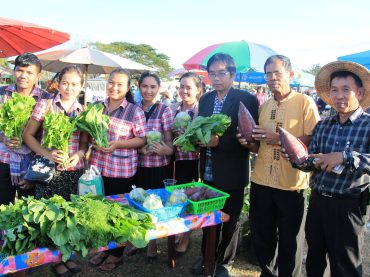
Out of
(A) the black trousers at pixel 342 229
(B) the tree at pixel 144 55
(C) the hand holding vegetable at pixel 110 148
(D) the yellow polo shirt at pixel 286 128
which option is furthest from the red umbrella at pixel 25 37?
(B) the tree at pixel 144 55

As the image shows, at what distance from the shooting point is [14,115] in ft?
9.05

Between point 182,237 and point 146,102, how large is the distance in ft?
6.11

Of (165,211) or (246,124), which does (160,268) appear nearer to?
(165,211)

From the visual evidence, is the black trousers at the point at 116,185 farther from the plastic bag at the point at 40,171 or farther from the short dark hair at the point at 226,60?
the short dark hair at the point at 226,60

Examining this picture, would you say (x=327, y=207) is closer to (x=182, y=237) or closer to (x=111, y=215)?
(x=111, y=215)

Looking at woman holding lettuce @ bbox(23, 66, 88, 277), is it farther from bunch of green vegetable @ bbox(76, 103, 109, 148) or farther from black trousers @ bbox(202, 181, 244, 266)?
black trousers @ bbox(202, 181, 244, 266)

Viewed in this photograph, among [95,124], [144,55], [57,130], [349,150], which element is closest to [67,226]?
[57,130]

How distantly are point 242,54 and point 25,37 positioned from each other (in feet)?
12.8

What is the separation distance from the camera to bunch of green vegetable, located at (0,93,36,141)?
276 cm

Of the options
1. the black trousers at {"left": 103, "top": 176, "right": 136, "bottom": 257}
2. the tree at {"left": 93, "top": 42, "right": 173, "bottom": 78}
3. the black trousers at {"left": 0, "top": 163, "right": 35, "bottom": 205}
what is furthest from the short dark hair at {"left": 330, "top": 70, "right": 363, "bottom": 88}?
the tree at {"left": 93, "top": 42, "right": 173, "bottom": 78}

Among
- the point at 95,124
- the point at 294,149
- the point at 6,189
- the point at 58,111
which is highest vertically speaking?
the point at 58,111

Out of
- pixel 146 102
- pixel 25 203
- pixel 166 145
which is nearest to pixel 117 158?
pixel 166 145

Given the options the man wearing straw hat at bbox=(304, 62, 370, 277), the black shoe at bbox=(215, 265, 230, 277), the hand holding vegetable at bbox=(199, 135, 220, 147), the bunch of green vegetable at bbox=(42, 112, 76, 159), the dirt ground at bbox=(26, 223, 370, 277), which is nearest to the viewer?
the man wearing straw hat at bbox=(304, 62, 370, 277)

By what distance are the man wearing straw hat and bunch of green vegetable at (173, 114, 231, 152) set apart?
2.67 ft
